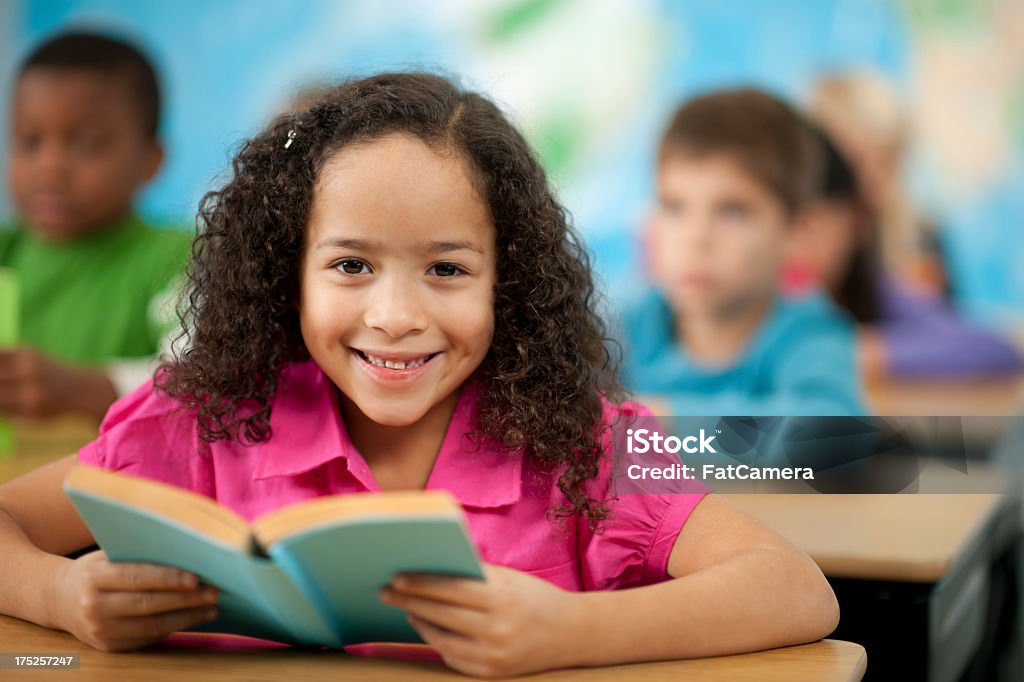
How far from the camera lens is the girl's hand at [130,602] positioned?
759mm

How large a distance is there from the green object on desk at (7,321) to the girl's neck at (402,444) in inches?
30.9

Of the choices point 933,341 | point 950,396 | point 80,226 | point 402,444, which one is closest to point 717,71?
point 933,341

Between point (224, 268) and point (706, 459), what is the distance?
1.49 ft

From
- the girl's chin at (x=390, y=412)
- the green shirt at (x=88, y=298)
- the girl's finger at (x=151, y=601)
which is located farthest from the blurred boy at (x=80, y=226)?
the girl's finger at (x=151, y=601)

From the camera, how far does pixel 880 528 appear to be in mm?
1234

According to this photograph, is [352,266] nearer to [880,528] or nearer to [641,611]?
[641,611]

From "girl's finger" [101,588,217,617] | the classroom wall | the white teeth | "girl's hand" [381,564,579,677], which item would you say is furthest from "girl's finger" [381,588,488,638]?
the classroom wall

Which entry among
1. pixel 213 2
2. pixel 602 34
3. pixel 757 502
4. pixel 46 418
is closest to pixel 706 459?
pixel 757 502

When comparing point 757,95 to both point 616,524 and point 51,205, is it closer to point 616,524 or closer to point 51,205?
point 51,205

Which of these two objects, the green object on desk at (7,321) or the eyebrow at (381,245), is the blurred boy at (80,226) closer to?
the green object on desk at (7,321)

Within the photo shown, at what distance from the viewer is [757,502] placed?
1.22m

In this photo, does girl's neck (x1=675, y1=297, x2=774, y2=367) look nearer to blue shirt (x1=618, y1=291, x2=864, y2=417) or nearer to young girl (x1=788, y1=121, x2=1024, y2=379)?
blue shirt (x1=618, y1=291, x2=864, y2=417)

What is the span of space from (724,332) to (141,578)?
1.62 m

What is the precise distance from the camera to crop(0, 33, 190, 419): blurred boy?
6.64ft
